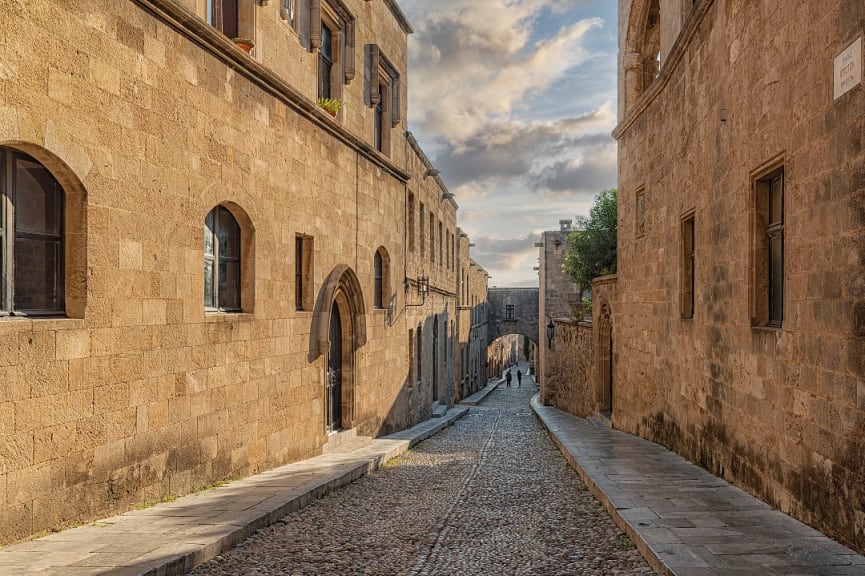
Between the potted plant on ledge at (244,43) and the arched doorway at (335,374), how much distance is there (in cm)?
467

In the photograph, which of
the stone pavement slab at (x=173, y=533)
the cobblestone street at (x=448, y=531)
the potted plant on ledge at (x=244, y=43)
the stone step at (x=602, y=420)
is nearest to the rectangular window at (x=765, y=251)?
the cobblestone street at (x=448, y=531)

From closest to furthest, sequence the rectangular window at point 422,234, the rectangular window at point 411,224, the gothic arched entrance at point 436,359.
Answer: the rectangular window at point 411,224 → the rectangular window at point 422,234 → the gothic arched entrance at point 436,359

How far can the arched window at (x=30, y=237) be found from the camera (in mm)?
4941

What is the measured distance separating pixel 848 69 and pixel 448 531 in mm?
4766

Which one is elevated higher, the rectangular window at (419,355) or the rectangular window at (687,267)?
the rectangular window at (687,267)

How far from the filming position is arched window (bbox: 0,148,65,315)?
4941mm

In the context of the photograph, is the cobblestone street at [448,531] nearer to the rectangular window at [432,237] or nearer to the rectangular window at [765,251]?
the rectangular window at [765,251]

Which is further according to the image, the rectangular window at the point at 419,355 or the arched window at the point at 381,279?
the rectangular window at the point at 419,355

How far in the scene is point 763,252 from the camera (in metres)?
6.83

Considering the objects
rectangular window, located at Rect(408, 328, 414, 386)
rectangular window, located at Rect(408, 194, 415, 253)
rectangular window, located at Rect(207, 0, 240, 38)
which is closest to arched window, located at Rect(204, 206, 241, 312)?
rectangular window, located at Rect(207, 0, 240, 38)

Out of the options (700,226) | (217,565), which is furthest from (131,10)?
(700,226)

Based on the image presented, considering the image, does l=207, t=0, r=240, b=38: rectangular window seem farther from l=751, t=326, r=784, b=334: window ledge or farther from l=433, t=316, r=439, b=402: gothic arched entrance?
l=433, t=316, r=439, b=402: gothic arched entrance

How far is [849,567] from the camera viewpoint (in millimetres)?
4363

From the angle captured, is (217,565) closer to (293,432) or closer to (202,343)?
(202,343)
